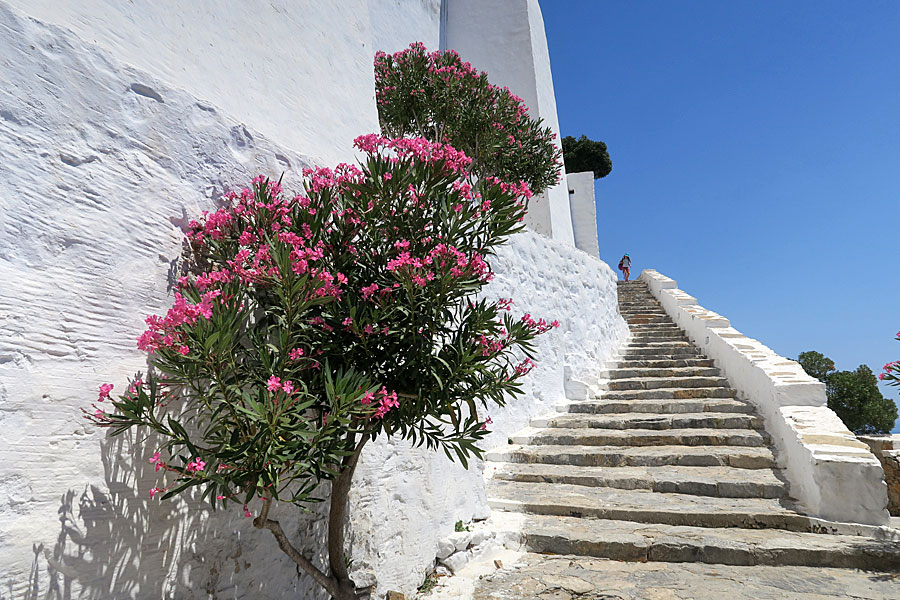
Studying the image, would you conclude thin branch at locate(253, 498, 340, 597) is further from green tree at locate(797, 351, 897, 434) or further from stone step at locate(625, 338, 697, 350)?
green tree at locate(797, 351, 897, 434)

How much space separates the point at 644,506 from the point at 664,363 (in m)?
3.85

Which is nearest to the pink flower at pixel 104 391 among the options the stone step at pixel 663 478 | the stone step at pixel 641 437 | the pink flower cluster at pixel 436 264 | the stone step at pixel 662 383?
the pink flower cluster at pixel 436 264

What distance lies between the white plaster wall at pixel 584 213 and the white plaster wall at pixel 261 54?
14.5 metres

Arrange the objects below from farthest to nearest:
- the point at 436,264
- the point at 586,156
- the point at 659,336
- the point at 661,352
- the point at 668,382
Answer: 1. the point at 586,156
2. the point at 659,336
3. the point at 661,352
4. the point at 668,382
5. the point at 436,264

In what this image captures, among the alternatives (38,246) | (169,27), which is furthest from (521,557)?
(169,27)

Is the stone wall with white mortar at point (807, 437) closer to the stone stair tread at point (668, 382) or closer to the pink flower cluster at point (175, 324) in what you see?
the stone stair tread at point (668, 382)

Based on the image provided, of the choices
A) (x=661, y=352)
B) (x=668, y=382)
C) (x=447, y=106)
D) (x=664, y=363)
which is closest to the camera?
(x=668, y=382)

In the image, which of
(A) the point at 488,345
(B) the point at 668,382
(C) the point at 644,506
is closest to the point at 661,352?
(B) the point at 668,382

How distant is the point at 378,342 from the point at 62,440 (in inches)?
44.8

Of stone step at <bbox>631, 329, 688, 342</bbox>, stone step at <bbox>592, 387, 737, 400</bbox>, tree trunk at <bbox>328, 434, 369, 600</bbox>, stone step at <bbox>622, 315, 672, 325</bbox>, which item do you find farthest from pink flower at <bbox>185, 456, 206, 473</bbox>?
stone step at <bbox>622, 315, 672, 325</bbox>

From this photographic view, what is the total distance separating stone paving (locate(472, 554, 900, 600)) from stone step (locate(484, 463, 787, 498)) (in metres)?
0.94

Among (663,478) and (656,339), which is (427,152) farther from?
(656,339)

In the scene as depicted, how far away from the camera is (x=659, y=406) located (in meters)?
5.98

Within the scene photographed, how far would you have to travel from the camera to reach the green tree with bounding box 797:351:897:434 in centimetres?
1341
